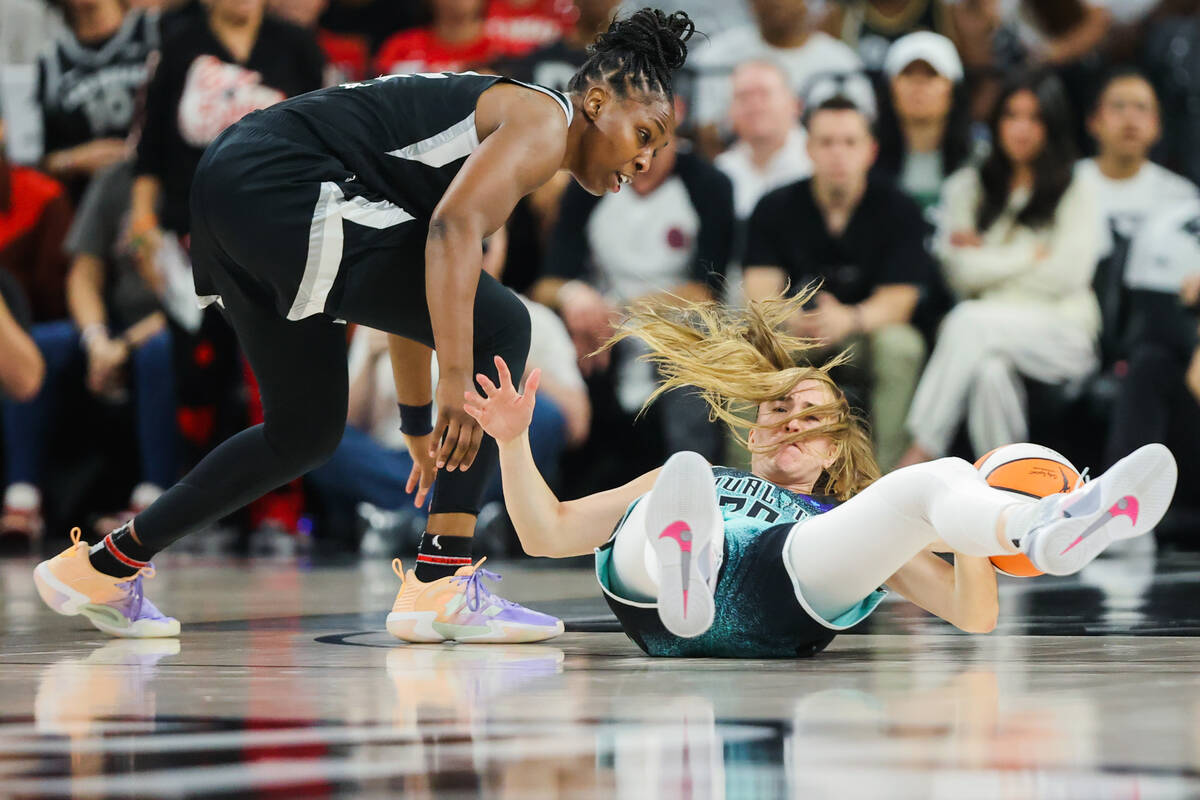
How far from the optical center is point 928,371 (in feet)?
20.7

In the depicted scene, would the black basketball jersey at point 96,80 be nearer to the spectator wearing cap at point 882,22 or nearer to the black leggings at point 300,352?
the spectator wearing cap at point 882,22

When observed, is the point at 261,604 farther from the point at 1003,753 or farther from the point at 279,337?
the point at 1003,753

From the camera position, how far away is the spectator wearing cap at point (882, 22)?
283 inches

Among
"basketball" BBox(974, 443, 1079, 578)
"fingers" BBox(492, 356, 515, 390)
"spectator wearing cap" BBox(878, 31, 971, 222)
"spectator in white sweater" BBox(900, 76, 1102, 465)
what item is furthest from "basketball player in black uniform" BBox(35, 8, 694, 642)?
"spectator wearing cap" BBox(878, 31, 971, 222)

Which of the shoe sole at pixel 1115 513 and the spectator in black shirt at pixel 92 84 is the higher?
the spectator in black shirt at pixel 92 84

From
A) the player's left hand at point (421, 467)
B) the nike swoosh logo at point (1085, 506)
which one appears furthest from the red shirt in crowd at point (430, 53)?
the nike swoosh logo at point (1085, 506)

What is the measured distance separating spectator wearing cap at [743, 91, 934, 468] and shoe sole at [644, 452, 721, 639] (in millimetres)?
3815

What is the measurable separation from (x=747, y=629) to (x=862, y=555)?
0.29 metres

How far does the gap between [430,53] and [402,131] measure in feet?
13.8

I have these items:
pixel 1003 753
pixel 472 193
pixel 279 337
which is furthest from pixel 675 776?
pixel 279 337

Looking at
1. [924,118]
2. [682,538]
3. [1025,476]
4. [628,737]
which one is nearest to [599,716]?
[628,737]

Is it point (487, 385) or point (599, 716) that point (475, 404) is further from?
point (599, 716)

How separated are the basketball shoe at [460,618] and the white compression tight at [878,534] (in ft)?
1.80

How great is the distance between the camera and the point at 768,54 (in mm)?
7047
